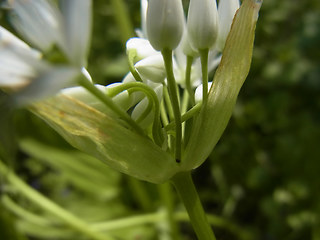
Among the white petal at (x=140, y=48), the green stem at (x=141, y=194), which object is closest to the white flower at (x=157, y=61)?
the white petal at (x=140, y=48)

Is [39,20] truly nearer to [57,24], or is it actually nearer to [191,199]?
[57,24]

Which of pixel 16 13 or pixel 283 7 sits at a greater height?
pixel 16 13

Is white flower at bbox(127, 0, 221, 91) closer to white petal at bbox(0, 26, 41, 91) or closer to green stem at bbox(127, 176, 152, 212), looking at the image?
white petal at bbox(0, 26, 41, 91)

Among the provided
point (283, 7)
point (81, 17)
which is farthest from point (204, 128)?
point (283, 7)

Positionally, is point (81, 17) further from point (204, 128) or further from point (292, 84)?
point (292, 84)

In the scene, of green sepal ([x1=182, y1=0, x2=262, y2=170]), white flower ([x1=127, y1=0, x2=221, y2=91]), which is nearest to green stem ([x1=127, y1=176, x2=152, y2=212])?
white flower ([x1=127, y1=0, x2=221, y2=91])

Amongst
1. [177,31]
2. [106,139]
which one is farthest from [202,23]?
[106,139]
